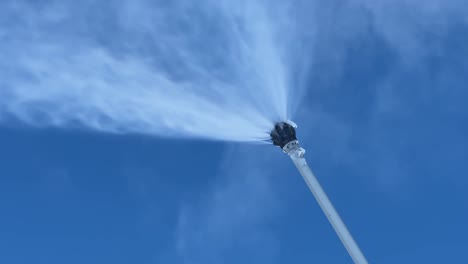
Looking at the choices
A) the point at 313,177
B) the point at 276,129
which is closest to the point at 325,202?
the point at 313,177

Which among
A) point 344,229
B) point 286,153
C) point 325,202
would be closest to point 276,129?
point 286,153

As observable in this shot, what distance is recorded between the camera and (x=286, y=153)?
31328 millimetres

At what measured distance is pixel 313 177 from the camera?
31.4 m

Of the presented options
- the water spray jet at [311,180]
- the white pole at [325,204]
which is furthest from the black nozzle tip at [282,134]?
the white pole at [325,204]

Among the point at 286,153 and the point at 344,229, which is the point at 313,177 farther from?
the point at 344,229

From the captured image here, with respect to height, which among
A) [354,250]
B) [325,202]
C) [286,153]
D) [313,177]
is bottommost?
[354,250]

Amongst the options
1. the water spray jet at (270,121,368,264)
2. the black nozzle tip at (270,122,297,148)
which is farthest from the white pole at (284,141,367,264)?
the black nozzle tip at (270,122,297,148)

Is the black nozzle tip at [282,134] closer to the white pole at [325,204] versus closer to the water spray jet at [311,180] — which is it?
the water spray jet at [311,180]

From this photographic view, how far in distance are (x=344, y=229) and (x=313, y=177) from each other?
188 inches

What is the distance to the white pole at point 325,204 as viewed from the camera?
30859 mm

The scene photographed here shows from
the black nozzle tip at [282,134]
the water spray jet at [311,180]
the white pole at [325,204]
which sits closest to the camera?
the black nozzle tip at [282,134]

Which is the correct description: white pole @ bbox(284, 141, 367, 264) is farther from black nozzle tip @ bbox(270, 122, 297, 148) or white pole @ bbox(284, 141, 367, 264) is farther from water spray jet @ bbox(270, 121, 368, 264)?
black nozzle tip @ bbox(270, 122, 297, 148)

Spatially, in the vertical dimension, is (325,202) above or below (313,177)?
below

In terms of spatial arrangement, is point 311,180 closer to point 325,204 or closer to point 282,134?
point 325,204
